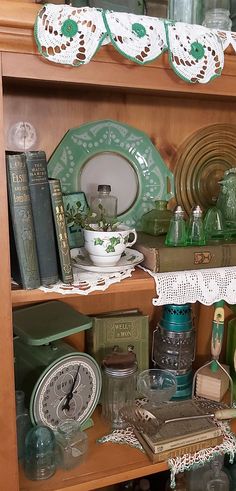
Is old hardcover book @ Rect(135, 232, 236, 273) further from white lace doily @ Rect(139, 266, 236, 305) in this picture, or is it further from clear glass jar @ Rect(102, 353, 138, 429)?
clear glass jar @ Rect(102, 353, 138, 429)

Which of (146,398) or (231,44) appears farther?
(146,398)

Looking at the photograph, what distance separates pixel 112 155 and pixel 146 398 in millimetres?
595

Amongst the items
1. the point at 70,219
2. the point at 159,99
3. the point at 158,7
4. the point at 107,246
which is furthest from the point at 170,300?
the point at 158,7

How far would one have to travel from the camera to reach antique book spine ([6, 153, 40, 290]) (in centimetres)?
73

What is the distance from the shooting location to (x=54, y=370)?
0.94 m

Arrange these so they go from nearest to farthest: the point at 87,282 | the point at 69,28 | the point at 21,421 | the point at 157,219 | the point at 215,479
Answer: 1. the point at 69,28
2. the point at 87,282
3. the point at 21,421
4. the point at 157,219
5. the point at 215,479

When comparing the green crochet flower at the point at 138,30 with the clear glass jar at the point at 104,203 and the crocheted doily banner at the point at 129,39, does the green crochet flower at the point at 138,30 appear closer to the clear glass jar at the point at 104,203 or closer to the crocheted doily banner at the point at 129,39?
the crocheted doily banner at the point at 129,39

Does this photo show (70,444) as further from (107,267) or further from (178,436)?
(107,267)

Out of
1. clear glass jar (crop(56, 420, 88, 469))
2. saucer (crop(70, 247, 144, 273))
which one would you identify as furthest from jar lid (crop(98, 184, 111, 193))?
clear glass jar (crop(56, 420, 88, 469))

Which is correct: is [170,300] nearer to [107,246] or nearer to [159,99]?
[107,246]

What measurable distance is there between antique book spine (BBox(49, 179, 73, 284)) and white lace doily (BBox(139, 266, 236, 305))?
0.57ft

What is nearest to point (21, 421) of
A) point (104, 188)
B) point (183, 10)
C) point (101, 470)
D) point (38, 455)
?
point (38, 455)

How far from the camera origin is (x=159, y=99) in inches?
43.9

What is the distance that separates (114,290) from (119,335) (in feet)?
1.05
